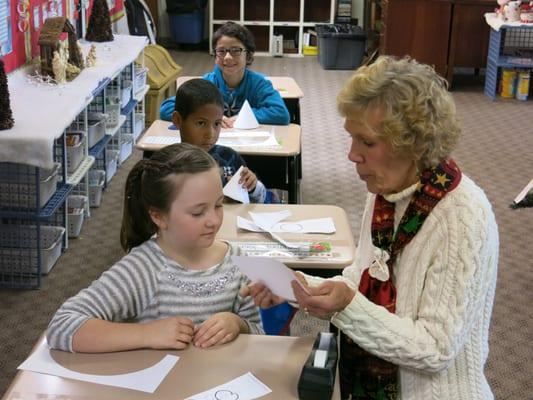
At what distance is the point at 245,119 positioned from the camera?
4.20 m

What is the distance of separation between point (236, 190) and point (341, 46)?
20.9 feet

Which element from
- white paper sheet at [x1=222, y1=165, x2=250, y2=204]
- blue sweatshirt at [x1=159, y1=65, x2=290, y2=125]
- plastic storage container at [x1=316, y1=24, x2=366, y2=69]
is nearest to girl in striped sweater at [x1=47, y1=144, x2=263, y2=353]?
white paper sheet at [x1=222, y1=165, x2=250, y2=204]

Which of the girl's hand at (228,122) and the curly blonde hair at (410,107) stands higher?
the curly blonde hair at (410,107)

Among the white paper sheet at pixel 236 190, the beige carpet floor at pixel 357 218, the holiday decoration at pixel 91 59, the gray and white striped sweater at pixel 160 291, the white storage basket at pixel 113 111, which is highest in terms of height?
the gray and white striped sweater at pixel 160 291

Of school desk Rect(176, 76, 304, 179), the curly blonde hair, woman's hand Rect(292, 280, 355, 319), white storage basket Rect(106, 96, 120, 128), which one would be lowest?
white storage basket Rect(106, 96, 120, 128)

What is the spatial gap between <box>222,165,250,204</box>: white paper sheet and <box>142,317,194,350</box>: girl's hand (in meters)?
1.16

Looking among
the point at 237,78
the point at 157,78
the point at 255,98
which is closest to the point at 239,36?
the point at 237,78

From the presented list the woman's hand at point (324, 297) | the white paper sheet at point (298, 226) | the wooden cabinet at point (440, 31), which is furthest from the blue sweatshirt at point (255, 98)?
the wooden cabinet at point (440, 31)

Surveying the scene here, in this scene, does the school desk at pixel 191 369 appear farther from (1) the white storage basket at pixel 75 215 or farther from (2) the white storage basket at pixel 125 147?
(2) the white storage basket at pixel 125 147

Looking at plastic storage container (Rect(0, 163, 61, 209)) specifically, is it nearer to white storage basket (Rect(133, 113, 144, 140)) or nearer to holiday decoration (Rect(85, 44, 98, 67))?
holiday decoration (Rect(85, 44, 98, 67))

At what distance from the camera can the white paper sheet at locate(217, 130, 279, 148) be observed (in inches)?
156

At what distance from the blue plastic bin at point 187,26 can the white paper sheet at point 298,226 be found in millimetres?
7076

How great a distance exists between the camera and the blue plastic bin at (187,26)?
966 cm

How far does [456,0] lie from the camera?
320 inches
